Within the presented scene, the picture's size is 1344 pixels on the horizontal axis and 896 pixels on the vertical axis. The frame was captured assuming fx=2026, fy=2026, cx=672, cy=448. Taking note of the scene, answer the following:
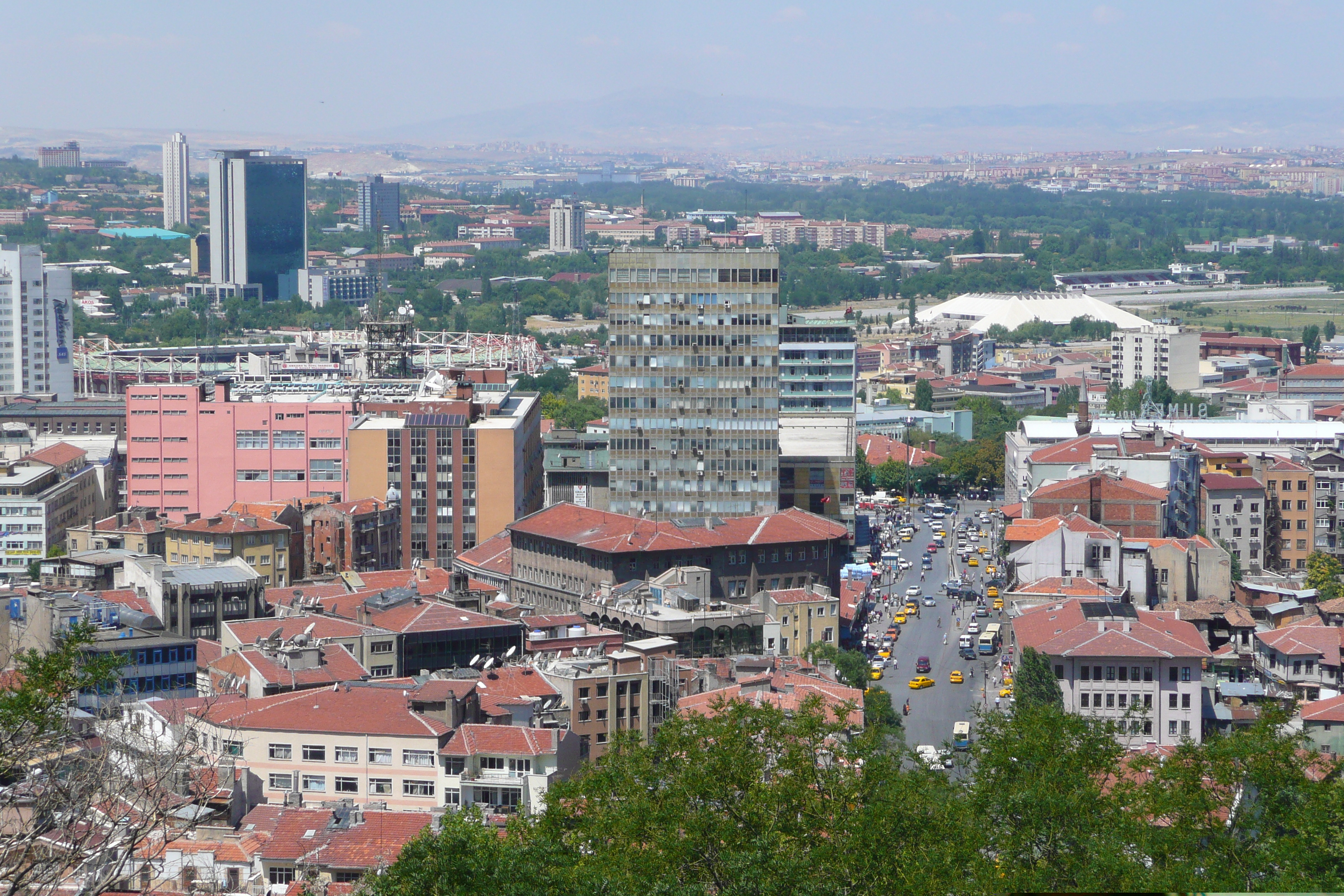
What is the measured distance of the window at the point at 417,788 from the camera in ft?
77.2

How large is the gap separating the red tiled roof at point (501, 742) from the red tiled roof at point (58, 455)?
25.9m

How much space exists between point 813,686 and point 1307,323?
3251 inches

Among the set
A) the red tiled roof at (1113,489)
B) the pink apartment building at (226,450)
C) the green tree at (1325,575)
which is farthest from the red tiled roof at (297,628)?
the green tree at (1325,575)

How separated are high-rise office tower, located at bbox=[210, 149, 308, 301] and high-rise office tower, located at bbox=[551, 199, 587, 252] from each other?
3364 centimetres

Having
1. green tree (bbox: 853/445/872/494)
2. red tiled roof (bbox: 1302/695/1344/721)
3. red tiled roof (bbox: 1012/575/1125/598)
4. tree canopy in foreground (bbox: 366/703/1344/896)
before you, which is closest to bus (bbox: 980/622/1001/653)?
red tiled roof (bbox: 1012/575/1125/598)

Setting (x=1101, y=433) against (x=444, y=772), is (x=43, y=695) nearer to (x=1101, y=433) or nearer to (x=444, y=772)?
(x=444, y=772)

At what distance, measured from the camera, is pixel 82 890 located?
886 cm

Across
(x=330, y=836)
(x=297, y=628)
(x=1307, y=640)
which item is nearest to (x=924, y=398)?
(x=1307, y=640)

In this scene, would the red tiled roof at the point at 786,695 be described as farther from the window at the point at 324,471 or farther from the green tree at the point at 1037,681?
the window at the point at 324,471

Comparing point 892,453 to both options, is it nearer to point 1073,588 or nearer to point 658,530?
point 658,530

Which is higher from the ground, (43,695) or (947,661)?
(43,695)

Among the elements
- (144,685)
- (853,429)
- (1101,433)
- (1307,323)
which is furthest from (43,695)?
(1307,323)

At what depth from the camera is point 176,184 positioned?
544 ft

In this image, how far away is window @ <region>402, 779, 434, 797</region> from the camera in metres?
23.5
